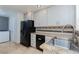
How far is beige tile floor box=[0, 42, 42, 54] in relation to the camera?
1136mm

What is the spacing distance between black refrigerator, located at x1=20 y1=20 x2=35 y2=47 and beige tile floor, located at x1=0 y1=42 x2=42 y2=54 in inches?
3.4

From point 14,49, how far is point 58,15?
2.62 ft

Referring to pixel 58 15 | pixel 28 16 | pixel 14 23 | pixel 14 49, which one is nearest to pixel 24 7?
pixel 28 16

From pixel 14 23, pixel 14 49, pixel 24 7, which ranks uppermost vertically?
pixel 24 7

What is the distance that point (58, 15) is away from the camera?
1.11 metres

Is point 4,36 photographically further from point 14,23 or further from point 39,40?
point 39,40

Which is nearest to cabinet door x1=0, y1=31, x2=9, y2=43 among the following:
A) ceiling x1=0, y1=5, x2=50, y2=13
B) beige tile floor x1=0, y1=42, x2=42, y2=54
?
beige tile floor x1=0, y1=42, x2=42, y2=54

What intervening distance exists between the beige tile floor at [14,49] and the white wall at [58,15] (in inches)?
16.3

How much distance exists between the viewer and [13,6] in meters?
1.14

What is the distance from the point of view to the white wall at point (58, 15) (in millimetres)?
1059

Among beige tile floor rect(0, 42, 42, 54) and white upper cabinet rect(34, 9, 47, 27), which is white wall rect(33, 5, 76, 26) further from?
beige tile floor rect(0, 42, 42, 54)

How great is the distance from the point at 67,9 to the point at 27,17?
Answer: 1.90ft
